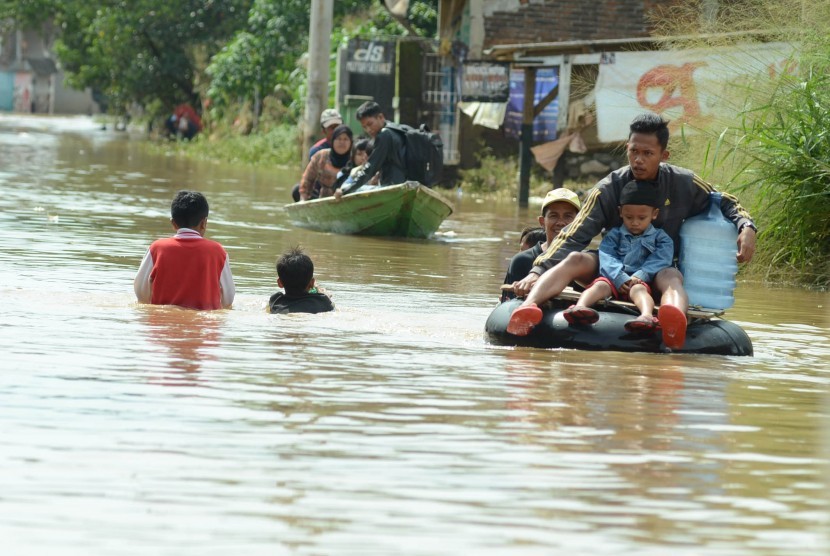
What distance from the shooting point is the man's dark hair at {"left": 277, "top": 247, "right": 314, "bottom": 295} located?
878cm

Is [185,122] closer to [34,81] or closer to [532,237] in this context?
[532,237]

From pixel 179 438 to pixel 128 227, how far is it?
10.3 m

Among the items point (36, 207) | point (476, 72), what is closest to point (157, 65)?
point (476, 72)

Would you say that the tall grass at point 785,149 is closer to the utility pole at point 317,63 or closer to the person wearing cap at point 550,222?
the person wearing cap at point 550,222

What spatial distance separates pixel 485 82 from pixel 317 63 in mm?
2852

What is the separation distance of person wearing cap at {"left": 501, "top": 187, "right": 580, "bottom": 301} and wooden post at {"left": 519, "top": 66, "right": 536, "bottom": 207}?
12.9 meters

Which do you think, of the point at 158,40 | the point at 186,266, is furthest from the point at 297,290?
the point at 158,40

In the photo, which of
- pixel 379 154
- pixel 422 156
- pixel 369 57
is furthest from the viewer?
pixel 369 57

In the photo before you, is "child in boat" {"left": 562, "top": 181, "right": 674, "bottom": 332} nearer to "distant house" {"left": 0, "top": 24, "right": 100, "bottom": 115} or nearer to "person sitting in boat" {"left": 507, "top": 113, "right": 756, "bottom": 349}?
"person sitting in boat" {"left": 507, "top": 113, "right": 756, "bottom": 349}

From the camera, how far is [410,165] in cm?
1598

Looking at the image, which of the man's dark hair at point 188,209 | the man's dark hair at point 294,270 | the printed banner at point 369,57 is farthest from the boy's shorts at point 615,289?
the printed banner at point 369,57

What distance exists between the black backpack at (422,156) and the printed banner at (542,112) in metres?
7.90

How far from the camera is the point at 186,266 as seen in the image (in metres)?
8.64

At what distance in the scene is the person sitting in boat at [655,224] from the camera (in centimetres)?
797
